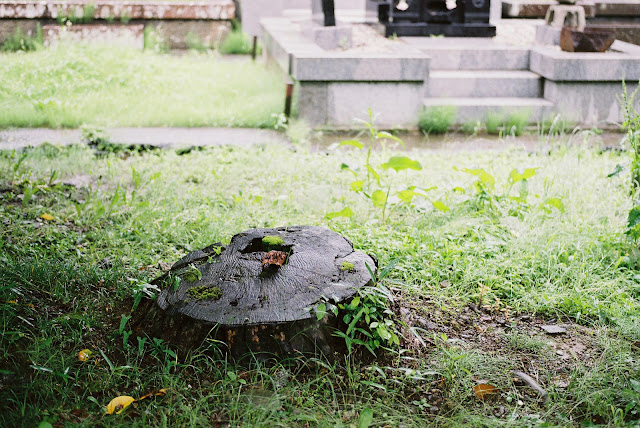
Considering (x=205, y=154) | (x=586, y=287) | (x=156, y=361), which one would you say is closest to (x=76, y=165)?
(x=205, y=154)

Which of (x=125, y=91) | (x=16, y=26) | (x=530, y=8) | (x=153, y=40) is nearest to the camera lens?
(x=125, y=91)

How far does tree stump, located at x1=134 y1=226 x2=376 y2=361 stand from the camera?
2854 mm

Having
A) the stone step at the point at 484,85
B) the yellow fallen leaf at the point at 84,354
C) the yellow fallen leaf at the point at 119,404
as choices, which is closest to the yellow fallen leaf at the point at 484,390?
the yellow fallen leaf at the point at 119,404

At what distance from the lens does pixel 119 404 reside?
2.63 metres

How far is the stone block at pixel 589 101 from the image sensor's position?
295 inches

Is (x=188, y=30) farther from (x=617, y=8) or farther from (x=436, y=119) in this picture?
(x=617, y=8)

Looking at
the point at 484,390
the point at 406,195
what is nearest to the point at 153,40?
the point at 406,195

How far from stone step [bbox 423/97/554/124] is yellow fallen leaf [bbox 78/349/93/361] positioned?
516cm

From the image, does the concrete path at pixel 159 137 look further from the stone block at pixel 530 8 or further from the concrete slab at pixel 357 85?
the stone block at pixel 530 8

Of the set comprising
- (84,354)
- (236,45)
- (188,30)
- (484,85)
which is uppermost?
(188,30)

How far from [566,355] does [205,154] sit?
389cm

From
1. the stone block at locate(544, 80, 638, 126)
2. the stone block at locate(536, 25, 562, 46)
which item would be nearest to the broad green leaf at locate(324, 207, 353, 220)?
the stone block at locate(544, 80, 638, 126)

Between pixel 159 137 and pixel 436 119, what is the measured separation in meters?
2.78

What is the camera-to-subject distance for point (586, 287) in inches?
148
